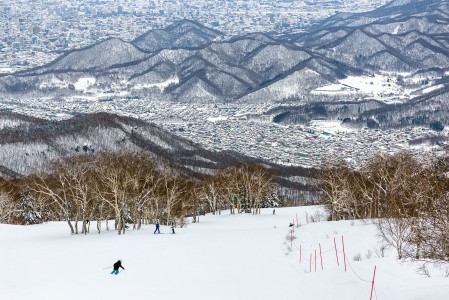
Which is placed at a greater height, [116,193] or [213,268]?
[116,193]

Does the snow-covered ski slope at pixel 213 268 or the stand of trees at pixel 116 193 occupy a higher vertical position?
the stand of trees at pixel 116 193

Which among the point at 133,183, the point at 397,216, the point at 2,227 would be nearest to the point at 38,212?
the point at 2,227

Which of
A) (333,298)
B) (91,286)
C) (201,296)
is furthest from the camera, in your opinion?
(91,286)

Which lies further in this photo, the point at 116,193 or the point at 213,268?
the point at 116,193

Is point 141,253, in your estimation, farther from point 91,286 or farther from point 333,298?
point 333,298

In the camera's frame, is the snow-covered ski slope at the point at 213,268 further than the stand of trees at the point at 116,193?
No
